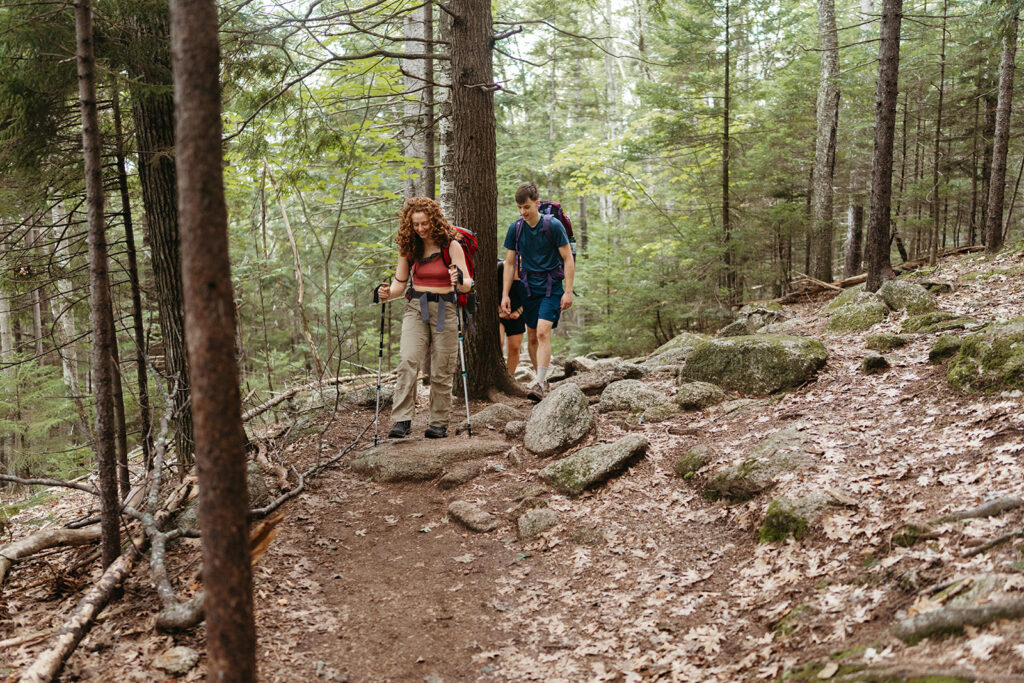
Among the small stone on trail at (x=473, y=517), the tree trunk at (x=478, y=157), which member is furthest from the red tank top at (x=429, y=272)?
the small stone on trail at (x=473, y=517)

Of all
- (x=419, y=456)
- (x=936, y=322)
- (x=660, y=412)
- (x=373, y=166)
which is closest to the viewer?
(x=419, y=456)

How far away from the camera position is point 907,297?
9.22m

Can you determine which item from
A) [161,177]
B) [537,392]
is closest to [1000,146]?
[537,392]

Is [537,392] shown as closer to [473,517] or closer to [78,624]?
[473,517]

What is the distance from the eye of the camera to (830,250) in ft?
50.1

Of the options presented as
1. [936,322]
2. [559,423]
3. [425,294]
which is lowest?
[559,423]

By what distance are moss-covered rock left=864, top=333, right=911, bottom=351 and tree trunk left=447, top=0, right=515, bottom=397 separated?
4960mm

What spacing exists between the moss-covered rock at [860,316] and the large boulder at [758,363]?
7.62 ft

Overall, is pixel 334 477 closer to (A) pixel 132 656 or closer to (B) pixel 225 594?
(A) pixel 132 656

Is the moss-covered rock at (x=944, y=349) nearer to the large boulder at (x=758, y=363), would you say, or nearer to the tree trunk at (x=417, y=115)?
the large boulder at (x=758, y=363)

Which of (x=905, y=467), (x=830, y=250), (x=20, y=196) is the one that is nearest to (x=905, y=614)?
(x=905, y=467)

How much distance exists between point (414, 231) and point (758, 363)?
4.52 meters

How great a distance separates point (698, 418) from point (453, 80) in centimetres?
516

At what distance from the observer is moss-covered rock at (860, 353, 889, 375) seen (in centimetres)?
Result: 671
